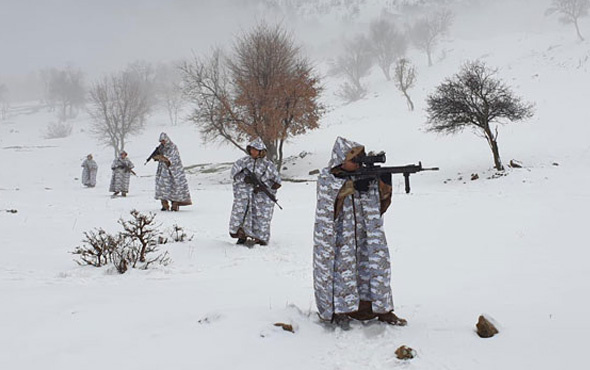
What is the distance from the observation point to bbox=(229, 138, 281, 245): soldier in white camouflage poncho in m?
7.14

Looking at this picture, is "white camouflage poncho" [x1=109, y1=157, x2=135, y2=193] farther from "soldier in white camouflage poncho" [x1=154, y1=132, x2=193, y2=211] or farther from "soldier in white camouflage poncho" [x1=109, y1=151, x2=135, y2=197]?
"soldier in white camouflage poncho" [x1=154, y1=132, x2=193, y2=211]

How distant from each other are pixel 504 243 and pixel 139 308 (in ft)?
21.3

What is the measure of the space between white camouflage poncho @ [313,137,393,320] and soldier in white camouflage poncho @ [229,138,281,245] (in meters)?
3.57

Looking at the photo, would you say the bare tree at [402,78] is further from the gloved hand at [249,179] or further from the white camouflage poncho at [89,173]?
the gloved hand at [249,179]

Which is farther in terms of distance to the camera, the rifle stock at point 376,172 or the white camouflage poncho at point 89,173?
the white camouflage poncho at point 89,173

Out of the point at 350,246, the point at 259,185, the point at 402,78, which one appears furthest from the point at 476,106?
the point at 402,78

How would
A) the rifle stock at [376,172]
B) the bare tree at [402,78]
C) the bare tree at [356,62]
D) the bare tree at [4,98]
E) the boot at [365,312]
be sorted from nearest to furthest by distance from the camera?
the rifle stock at [376,172], the boot at [365,312], the bare tree at [402,78], the bare tree at [356,62], the bare tree at [4,98]

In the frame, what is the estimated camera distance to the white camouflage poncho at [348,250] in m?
3.51

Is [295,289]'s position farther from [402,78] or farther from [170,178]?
[402,78]

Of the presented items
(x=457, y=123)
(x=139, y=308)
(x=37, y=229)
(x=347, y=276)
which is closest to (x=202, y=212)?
(x=37, y=229)

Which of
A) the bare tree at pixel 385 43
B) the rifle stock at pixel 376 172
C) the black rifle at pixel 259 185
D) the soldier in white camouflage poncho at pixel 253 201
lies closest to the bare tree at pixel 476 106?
the soldier in white camouflage poncho at pixel 253 201

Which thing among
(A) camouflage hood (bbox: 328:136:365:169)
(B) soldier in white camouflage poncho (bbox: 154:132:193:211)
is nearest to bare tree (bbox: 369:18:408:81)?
(B) soldier in white camouflage poncho (bbox: 154:132:193:211)

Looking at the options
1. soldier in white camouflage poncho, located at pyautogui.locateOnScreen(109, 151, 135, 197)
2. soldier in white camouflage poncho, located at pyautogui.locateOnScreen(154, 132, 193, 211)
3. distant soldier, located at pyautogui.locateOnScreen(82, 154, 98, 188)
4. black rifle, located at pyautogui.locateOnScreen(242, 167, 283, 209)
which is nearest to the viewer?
black rifle, located at pyautogui.locateOnScreen(242, 167, 283, 209)

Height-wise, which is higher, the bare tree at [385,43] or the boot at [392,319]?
the bare tree at [385,43]
